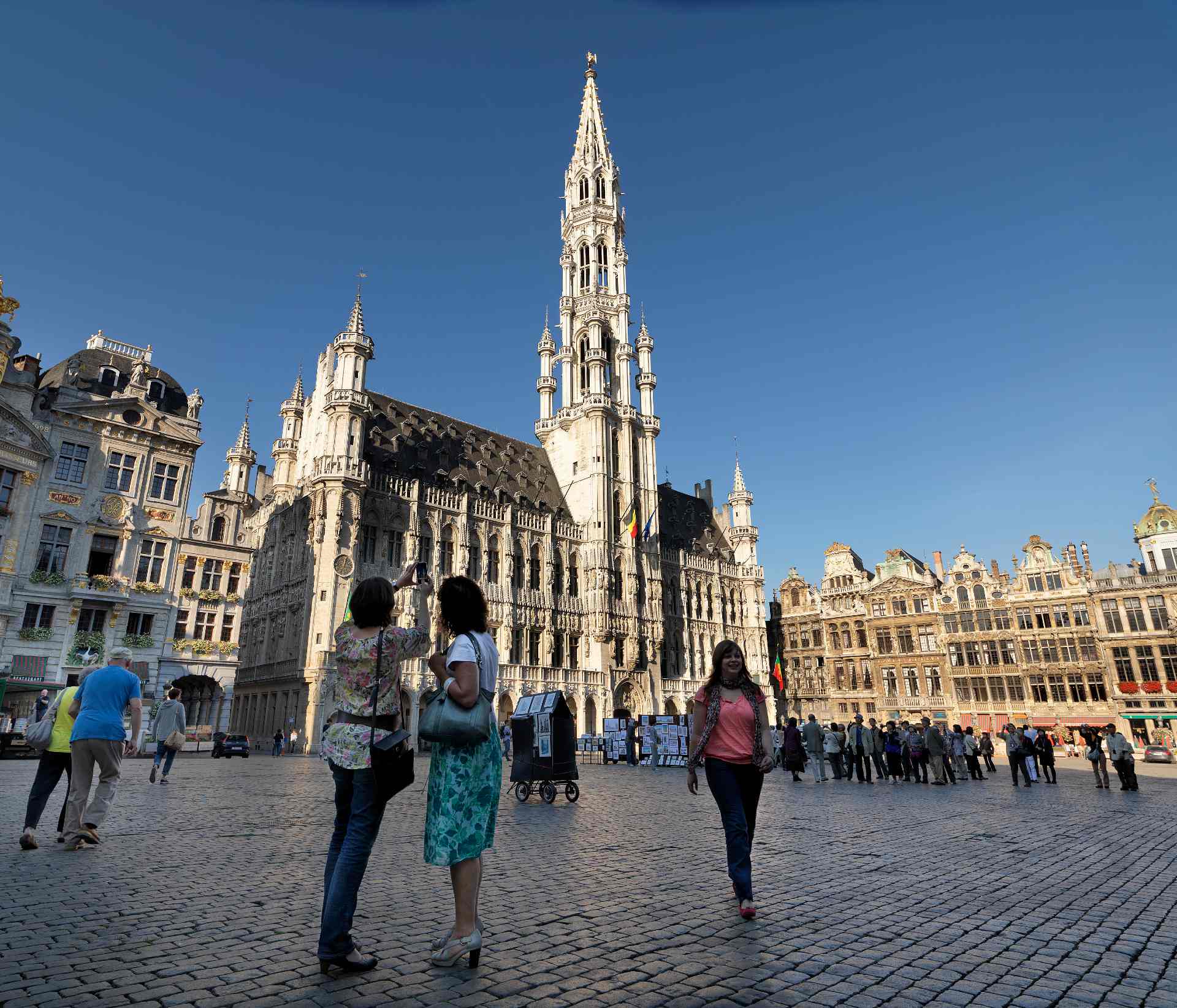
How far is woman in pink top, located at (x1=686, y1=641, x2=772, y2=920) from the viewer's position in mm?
5750

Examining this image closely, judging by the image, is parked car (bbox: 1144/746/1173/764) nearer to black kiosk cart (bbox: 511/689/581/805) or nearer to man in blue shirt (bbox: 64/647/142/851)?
black kiosk cart (bbox: 511/689/581/805)

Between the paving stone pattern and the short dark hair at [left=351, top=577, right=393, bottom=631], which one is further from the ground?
the short dark hair at [left=351, top=577, right=393, bottom=631]

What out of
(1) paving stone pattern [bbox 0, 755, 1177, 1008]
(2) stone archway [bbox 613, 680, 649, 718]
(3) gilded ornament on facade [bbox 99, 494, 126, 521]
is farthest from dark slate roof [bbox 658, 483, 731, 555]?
(1) paving stone pattern [bbox 0, 755, 1177, 1008]

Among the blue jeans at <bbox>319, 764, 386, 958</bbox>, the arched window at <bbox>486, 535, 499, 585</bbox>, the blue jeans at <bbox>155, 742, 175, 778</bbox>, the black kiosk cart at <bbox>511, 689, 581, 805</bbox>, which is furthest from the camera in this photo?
the arched window at <bbox>486, 535, 499, 585</bbox>

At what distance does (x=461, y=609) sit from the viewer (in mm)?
4691

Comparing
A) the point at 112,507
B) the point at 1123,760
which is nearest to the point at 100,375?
the point at 112,507

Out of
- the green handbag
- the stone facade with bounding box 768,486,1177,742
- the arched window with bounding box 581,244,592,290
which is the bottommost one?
the green handbag

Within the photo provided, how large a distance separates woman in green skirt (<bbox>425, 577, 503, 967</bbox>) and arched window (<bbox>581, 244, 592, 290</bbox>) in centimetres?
6152

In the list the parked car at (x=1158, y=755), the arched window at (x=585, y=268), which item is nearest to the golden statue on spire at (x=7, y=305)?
the arched window at (x=585, y=268)

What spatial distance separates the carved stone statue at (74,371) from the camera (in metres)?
33.1

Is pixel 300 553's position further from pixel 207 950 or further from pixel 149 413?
pixel 207 950

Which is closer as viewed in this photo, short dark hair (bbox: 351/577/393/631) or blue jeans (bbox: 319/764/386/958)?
blue jeans (bbox: 319/764/386/958)

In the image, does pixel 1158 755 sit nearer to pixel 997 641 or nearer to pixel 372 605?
pixel 997 641

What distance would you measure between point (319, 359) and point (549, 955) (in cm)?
4528
